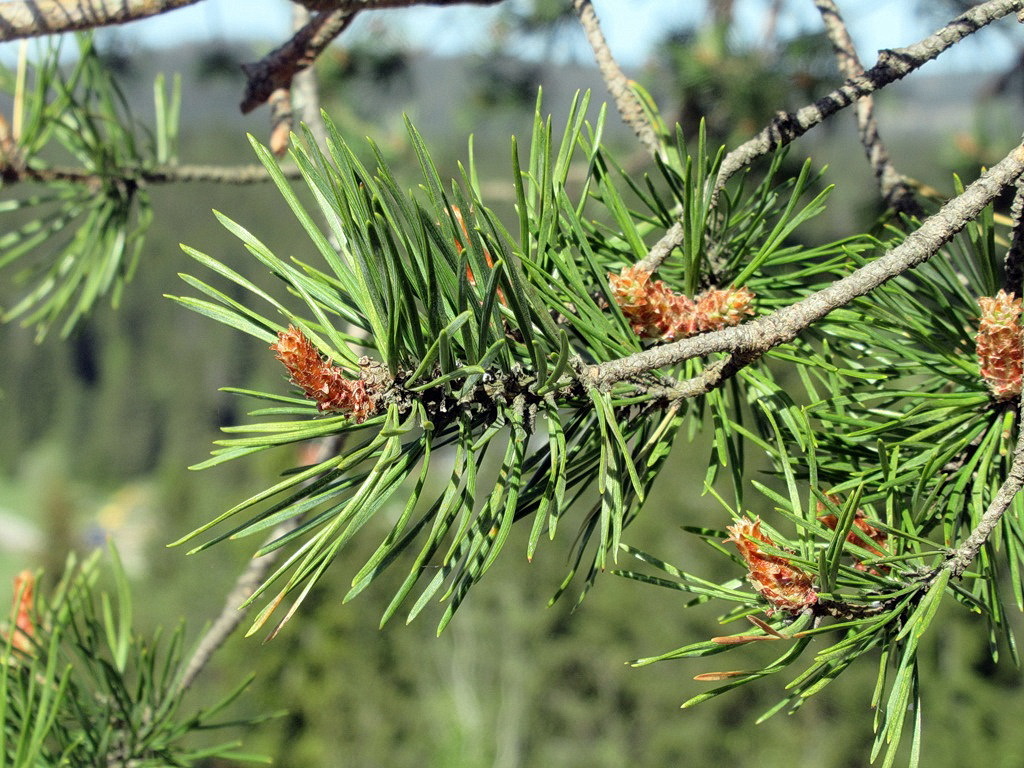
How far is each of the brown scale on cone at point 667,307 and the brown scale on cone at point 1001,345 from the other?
0.09 meters

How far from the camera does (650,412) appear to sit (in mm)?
331

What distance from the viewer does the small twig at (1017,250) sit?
308 millimetres

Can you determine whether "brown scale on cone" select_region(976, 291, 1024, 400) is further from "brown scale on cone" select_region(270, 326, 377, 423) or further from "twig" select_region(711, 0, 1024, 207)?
"brown scale on cone" select_region(270, 326, 377, 423)

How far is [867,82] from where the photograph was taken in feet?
1.09

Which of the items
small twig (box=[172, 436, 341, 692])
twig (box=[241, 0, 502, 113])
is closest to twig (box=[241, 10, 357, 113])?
twig (box=[241, 0, 502, 113])

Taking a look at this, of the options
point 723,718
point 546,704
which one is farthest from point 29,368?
point 723,718

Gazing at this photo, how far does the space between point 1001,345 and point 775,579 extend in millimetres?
126

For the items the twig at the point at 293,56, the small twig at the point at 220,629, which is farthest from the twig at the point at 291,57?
the small twig at the point at 220,629

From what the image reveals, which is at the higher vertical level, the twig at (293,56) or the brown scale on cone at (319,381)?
the twig at (293,56)

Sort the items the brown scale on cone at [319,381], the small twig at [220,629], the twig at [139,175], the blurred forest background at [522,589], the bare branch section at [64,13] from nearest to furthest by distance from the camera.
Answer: the brown scale on cone at [319,381], the bare branch section at [64,13], the small twig at [220,629], the twig at [139,175], the blurred forest background at [522,589]

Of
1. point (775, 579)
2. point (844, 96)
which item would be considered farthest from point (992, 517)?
point (844, 96)

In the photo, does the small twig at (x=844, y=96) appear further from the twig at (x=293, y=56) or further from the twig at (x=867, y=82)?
the twig at (x=293, y=56)

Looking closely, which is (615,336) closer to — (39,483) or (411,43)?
(411,43)

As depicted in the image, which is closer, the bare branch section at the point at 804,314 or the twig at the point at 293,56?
the bare branch section at the point at 804,314
